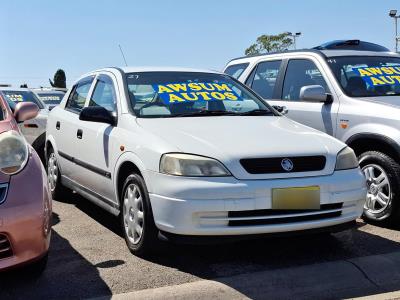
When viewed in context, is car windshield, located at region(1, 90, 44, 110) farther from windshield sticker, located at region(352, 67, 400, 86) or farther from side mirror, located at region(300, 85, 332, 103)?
windshield sticker, located at region(352, 67, 400, 86)

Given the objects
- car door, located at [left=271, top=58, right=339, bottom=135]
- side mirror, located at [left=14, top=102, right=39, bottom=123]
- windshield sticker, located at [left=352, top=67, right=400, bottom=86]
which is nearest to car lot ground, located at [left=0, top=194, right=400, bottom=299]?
side mirror, located at [left=14, top=102, right=39, bottom=123]

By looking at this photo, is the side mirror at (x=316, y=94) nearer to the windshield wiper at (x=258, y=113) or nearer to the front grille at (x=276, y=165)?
the windshield wiper at (x=258, y=113)

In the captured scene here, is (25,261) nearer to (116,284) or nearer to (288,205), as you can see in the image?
(116,284)

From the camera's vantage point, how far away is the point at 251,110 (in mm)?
5199

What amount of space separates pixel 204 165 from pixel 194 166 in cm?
7

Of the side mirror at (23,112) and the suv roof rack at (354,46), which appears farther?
the suv roof rack at (354,46)

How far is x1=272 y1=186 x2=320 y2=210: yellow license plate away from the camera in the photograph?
385cm

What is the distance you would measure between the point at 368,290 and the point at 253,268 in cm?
84

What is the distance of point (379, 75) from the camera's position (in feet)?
20.0

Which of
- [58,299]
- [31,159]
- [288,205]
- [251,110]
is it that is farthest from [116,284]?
[251,110]

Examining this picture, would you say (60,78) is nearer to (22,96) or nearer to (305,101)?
(22,96)

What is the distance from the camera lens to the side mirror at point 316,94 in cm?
578

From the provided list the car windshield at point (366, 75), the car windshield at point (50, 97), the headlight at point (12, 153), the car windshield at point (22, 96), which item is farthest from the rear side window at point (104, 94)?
the car windshield at point (50, 97)

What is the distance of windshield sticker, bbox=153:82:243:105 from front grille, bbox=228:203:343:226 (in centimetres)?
156
